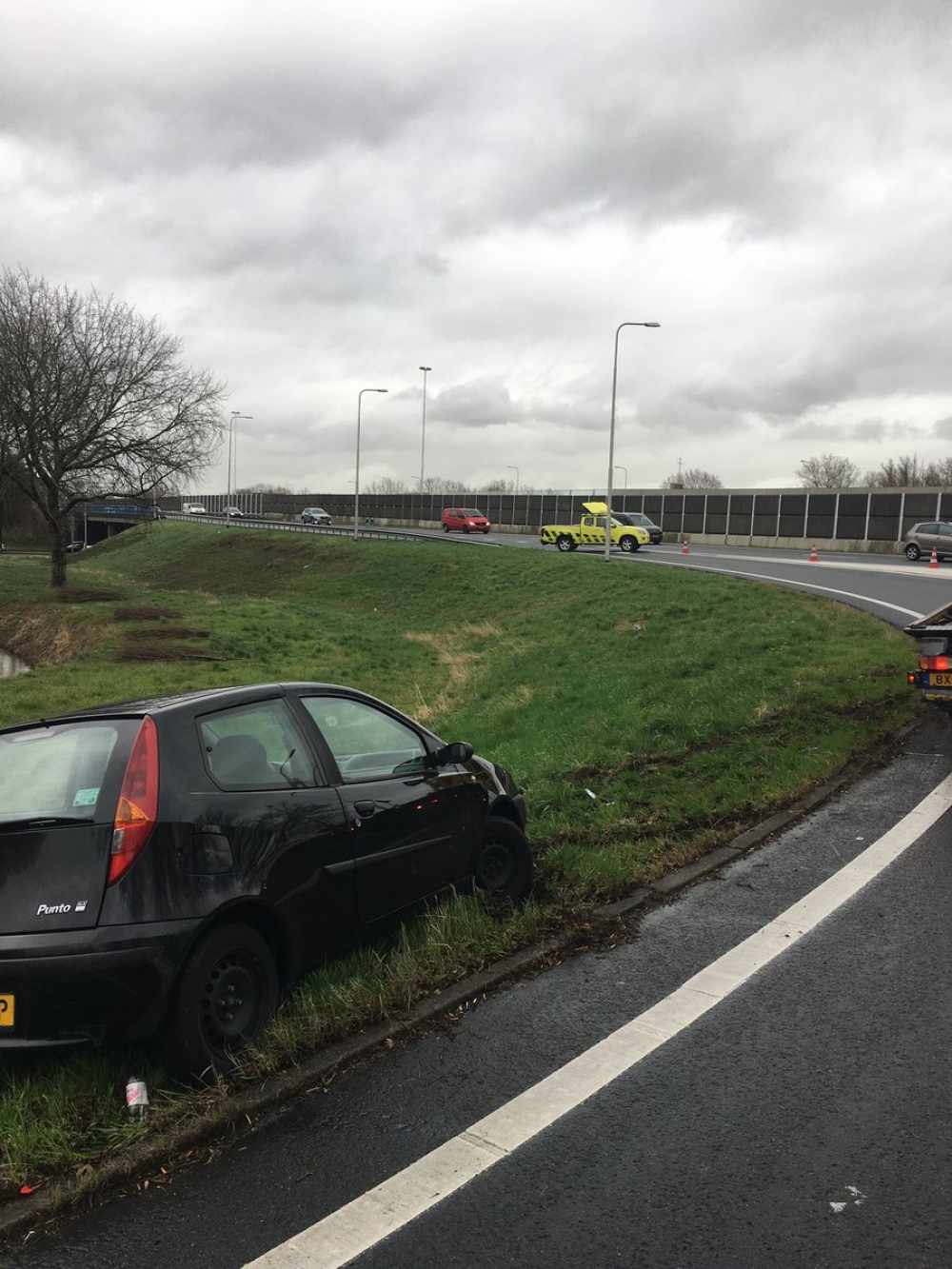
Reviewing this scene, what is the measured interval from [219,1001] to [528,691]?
12024 millimetres

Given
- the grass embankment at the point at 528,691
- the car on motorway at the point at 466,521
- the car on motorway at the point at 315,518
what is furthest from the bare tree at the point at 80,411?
the car on motorway at the point at 315,518

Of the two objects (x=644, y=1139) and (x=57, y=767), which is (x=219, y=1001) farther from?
(x=644, y=1139)

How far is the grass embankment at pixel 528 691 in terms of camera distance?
4.11 meters

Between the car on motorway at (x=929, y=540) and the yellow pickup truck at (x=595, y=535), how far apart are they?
10.3 metres

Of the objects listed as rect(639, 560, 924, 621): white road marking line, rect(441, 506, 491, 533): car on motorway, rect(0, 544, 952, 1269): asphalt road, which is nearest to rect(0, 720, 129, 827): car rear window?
rect(0, 544, 952, 1269): asphalt road

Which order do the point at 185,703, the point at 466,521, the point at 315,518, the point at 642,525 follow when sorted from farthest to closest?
the point at 315,518, the point at 466,521, the point at 642,525, the point at 185,703

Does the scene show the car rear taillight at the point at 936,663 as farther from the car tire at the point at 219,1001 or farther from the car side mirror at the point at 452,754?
the car tire at the point at 219,1001

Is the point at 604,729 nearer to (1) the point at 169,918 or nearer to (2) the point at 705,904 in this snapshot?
(2) the point at 705,904

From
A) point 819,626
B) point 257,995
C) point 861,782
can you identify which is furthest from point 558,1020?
point 819,626

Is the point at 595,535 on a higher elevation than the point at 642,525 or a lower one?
lower

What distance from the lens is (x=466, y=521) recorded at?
58.8 meters

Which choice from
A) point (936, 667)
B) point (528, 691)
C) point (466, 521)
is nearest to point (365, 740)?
point (936, 667)

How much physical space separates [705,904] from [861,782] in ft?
9.86

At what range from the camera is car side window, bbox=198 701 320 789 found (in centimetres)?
399
